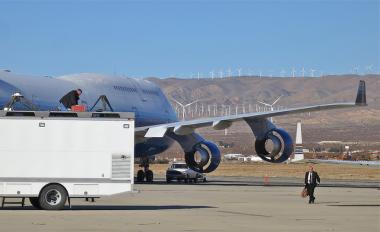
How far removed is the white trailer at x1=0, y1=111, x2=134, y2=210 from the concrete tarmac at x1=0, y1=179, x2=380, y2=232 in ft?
2.22

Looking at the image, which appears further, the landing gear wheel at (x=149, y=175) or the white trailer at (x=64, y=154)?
the landing gear wheel at (x=149, y=175)

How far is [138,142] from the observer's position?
5116cm

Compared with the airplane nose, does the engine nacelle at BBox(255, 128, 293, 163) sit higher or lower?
lower

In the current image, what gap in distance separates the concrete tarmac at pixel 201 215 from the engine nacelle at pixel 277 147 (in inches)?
392

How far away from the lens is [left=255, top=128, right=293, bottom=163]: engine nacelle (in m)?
46.5

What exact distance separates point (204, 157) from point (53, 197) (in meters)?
21.3

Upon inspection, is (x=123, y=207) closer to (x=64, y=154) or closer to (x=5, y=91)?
(x=64, y=154)

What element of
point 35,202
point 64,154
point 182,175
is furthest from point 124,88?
point 64,154

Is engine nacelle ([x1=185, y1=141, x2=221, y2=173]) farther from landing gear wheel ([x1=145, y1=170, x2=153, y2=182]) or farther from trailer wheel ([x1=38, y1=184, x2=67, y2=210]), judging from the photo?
trailer wheel ([x1=38, y1=184, x2=67, y2=210])

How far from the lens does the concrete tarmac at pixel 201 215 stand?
72.2 ft

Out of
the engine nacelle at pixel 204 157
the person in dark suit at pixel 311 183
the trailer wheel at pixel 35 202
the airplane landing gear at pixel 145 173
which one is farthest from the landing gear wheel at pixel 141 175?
the trailer wheel at pixel 35 202

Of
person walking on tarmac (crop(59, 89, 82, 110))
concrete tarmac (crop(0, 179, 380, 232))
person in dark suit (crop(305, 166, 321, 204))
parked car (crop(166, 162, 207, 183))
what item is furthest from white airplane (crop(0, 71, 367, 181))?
concrete tarmac (crop(0, 179, 380, 232))

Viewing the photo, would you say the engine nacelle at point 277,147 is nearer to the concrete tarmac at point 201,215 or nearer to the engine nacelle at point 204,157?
the engine nacelle at point 204,157

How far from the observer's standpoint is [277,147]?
46406mm
